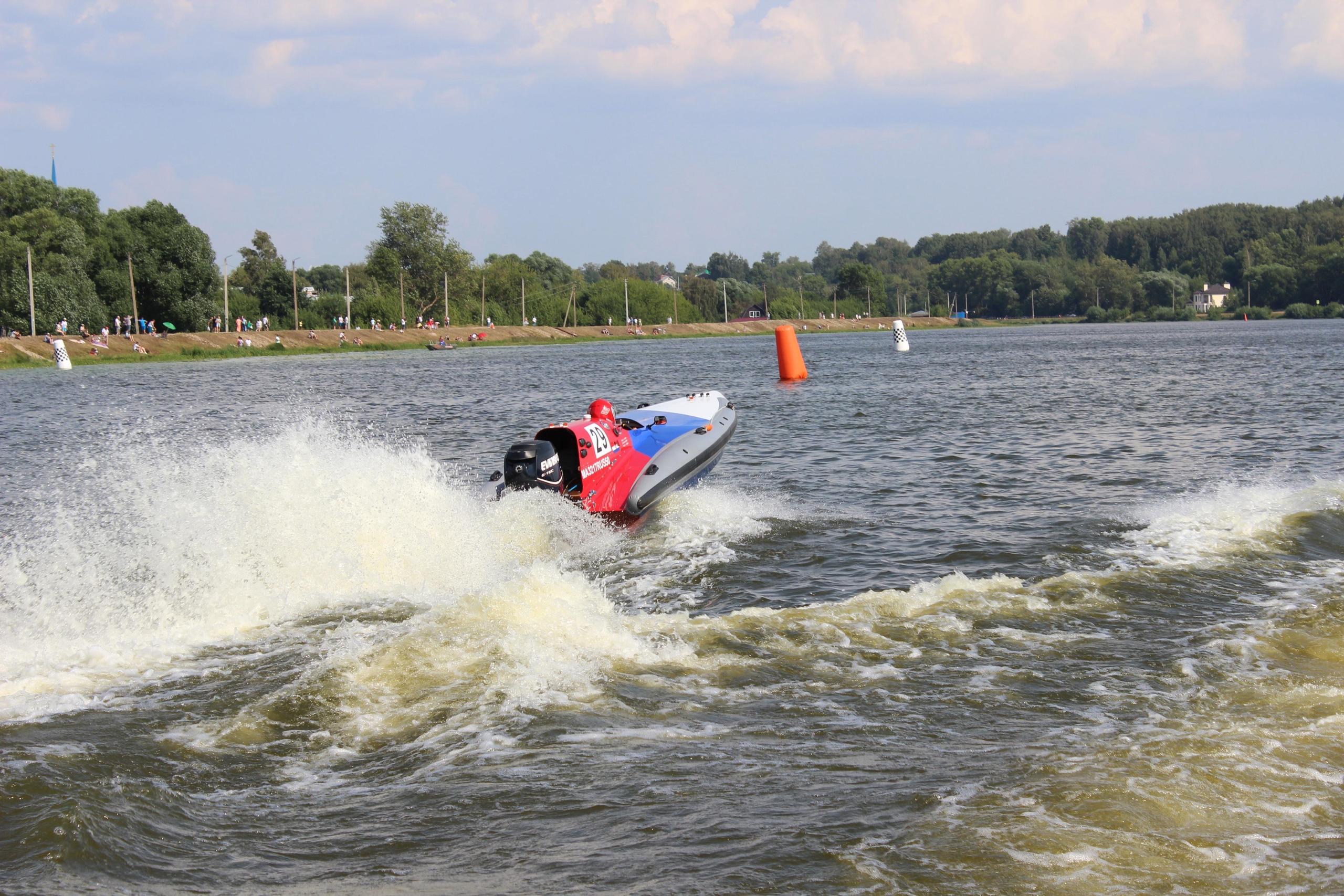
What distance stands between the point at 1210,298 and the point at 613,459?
192985mm

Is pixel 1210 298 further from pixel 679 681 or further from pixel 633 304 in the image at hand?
pixel 679 681

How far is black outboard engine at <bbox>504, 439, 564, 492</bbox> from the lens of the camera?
12125 mm

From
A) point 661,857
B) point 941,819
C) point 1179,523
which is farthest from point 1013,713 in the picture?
point 1179,523

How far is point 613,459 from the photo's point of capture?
43.3 feet

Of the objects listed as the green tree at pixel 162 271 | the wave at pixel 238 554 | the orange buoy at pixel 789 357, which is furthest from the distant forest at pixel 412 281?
the wave at pixel 238 554

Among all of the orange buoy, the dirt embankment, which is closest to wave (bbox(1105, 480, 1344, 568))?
the orange buoy

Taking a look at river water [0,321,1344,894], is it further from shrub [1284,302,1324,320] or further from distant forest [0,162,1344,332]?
shrub [1284,302,1324,320]

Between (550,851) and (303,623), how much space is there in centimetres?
487

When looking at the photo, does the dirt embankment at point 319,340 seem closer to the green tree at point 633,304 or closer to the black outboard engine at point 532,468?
the green tree at point 633,304

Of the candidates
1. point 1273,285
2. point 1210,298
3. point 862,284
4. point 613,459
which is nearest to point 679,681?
point 613,459

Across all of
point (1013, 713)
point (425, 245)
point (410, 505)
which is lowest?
point (1013, 713)

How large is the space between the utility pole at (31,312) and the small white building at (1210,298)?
170934mm

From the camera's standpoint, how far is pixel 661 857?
4.75 meters

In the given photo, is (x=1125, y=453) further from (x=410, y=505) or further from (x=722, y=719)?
(x=722, y=719)
